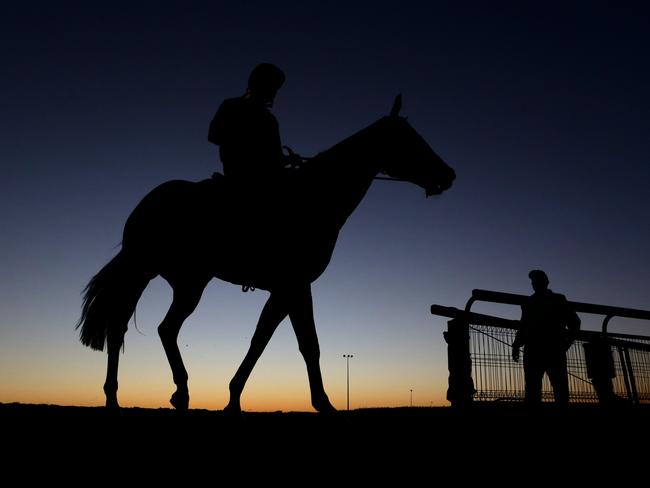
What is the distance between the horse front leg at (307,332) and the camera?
15.6 feet

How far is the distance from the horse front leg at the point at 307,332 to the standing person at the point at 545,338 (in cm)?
428

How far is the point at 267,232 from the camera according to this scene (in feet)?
16.3

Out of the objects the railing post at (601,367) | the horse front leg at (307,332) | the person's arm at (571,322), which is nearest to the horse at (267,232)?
the horse front leg at (307,332)

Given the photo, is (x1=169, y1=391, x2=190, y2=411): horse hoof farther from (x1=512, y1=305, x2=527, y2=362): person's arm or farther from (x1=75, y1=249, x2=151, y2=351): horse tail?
(x1=512, y1=305, x2=527, y2=362): person's arm

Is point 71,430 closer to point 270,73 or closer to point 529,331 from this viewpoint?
point 270,73

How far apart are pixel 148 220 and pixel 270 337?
76.9 inches

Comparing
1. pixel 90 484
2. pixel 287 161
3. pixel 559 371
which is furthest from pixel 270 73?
pixel 559 371

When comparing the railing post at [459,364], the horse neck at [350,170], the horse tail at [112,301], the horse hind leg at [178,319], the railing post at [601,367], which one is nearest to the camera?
the horse neck at [350,170]

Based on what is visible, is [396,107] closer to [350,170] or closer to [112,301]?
[350,170]

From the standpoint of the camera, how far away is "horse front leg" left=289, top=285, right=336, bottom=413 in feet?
15.6

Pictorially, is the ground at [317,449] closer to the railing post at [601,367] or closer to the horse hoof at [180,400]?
the horse hoof at [180,400]

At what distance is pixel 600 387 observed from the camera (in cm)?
867

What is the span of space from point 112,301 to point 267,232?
238cm

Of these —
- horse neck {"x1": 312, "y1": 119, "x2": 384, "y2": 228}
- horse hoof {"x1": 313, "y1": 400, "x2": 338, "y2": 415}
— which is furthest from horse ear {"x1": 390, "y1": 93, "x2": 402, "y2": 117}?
horse hoof {"x1": 313, "y1": 400, "x2": 338, "y2": 415}
